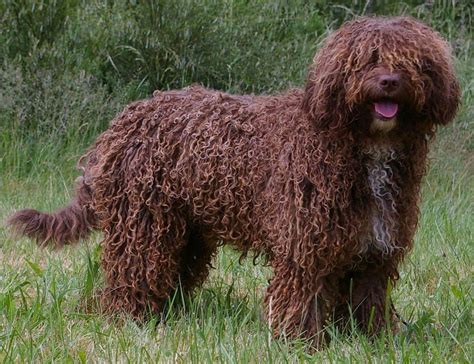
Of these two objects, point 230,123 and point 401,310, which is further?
point 401,310

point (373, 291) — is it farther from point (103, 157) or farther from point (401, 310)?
point (103, 157)

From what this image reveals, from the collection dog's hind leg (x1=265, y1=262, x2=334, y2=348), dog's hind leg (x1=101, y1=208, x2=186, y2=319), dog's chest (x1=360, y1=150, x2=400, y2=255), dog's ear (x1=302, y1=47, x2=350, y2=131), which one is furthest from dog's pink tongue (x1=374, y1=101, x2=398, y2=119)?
dog's hind leg (x1=101, y1=208, x2=186, y2=319)

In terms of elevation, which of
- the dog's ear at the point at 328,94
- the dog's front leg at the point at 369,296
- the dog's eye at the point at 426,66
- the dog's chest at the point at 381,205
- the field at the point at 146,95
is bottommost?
the field at the point at 146,95

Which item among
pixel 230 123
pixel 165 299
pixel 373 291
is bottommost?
pixel 165 299

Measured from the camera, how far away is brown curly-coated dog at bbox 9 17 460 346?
432cm

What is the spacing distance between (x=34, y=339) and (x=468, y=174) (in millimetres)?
5222

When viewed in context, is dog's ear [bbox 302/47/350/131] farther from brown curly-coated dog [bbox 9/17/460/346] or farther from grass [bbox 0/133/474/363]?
grass [bbox 0/133/474/363]

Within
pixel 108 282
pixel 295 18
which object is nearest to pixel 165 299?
pixel 108 282

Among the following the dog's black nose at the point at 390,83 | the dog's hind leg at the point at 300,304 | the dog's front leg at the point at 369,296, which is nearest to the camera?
the dog's black nose at the point at 390,83

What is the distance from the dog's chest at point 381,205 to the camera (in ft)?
14.7

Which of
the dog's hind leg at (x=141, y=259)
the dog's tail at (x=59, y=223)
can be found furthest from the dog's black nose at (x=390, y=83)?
the dog's tail at (x=59, y=223)

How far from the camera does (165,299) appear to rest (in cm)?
527

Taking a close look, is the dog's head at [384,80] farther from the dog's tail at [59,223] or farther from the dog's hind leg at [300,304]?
the dog's tail at [59,223]

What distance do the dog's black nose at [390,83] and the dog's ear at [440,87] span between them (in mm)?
209
